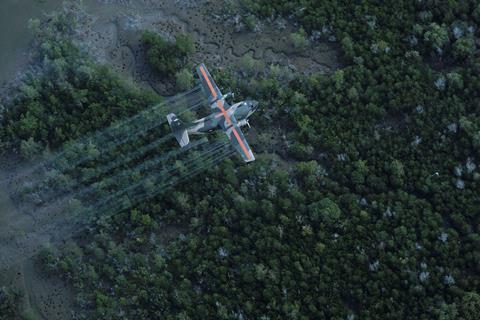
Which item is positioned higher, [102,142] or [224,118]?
[224,118]

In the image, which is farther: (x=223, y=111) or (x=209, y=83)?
(x=209, y=83)

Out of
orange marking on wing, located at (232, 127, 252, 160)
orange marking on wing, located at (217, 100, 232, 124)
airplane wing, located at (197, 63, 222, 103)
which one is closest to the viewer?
orange marking on wing, located at (232, 127, 252, 160)

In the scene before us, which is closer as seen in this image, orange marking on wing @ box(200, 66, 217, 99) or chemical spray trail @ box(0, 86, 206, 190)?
chemical spray trail @ box(0, 86, 206, 190)

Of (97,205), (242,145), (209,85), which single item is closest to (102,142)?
(97,205)

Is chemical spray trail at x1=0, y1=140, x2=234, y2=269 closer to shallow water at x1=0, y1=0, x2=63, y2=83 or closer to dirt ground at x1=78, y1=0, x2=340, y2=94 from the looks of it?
dirt ground at x1=78, y1=0, x2=340, y2=94

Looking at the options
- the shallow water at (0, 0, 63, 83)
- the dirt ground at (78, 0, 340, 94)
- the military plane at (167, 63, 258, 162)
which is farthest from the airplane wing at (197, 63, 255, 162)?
the shallow water at (0, 0, 63, 83)

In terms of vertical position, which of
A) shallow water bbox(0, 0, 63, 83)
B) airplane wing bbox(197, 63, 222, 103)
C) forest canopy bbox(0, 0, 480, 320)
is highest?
shallow water bbox(0, 0, 63, 83)

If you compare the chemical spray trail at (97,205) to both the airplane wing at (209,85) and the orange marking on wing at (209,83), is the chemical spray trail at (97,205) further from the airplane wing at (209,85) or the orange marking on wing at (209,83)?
the orange marking on wing at (209,83)

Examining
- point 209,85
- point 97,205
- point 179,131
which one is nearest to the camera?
point 97,205

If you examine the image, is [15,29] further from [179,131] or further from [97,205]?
[97,205]
